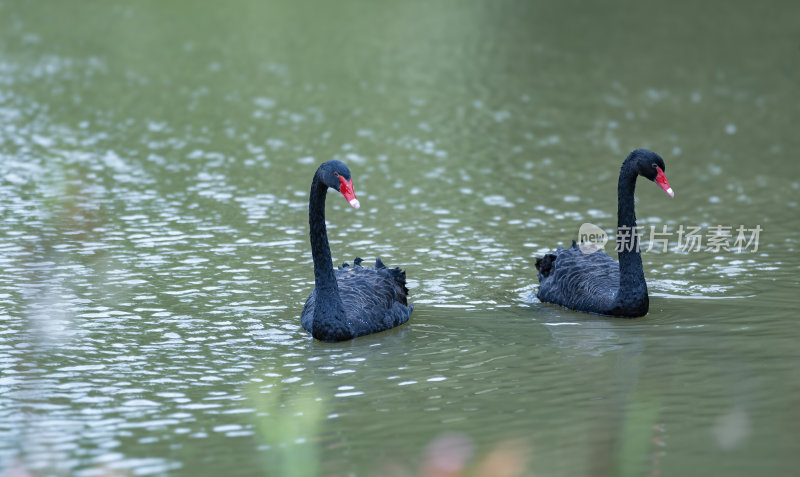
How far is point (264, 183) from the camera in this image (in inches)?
751

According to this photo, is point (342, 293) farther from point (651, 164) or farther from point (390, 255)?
point (651, 164)

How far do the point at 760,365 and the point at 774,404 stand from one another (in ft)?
3.41

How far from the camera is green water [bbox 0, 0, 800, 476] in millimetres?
8914

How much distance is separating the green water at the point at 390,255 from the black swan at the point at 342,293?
8.6 inches

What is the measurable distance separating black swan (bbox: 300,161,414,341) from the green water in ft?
0.71

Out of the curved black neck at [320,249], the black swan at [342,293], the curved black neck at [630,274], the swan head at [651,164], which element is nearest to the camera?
the black swan at [342,293]

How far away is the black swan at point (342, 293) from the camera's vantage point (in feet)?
36.6

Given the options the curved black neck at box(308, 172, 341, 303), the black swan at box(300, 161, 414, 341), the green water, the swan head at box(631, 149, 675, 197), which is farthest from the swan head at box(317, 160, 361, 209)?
the swan head at box(631, 149, 675, 197)

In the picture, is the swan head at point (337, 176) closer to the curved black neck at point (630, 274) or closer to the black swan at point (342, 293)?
→ the black swan at point (342, 293)

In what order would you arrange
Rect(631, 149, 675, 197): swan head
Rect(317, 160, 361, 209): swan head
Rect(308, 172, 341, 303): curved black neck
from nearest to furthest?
Rect(317, 160, 361, 209): swan head
Rect(308, 172, 341, 303): curved black neck
Rect(631, 149, 675, 197): swan head

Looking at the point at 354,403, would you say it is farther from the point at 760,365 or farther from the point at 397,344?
the point at 760,365

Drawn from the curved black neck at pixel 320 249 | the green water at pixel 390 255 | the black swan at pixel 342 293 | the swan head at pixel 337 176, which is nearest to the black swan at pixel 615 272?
the green water at pixel 390 255

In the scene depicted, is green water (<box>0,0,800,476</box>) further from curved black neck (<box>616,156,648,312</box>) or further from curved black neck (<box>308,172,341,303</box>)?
curved black neck (<box>308,172,341,303</box>)

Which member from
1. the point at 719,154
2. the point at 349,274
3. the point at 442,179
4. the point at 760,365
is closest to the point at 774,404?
the point at 760,365
